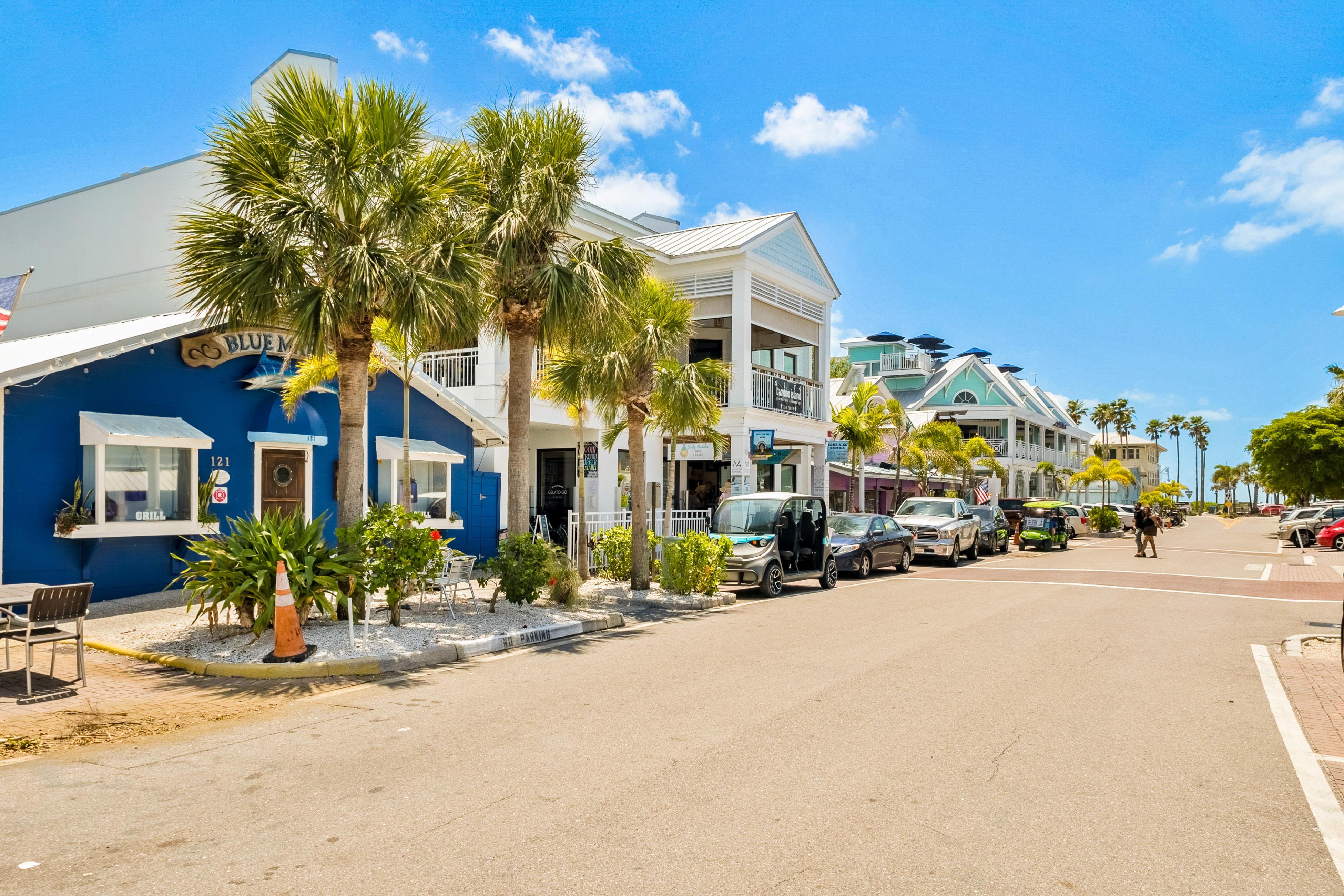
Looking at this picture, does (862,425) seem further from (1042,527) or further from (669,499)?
(669,499)

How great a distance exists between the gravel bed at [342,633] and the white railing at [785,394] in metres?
13.0

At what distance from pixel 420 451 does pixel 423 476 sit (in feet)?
3.11

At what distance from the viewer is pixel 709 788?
221 inches

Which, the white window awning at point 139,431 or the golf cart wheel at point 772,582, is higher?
the white window awning at point 139,431

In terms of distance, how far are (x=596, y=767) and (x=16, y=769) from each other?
12.6 ft

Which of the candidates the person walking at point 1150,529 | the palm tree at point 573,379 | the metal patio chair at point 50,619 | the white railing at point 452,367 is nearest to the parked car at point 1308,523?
the person walking at point 1150,529

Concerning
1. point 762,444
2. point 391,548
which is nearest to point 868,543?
point 762,444

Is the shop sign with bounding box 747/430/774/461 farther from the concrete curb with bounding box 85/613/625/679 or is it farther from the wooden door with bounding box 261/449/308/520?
the concrete curb with bounding box 85/613/625/679

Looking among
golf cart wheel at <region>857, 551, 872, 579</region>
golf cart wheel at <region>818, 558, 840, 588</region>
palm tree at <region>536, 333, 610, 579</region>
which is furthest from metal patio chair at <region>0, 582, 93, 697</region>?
golf cart wheel at <region>857, 551, 872, 579</region>

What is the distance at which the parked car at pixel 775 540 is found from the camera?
16531 mm

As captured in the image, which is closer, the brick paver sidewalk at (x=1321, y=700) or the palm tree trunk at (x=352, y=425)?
the brick paver sidewalk at (x=1321, y=700)

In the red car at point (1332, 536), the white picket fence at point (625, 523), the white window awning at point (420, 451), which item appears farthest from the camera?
the red car at point (1332, 536)

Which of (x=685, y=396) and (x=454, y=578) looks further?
(x=685, y=396)

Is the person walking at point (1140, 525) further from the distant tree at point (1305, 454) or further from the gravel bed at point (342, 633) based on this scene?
the gravel bed at point (342, 633)
